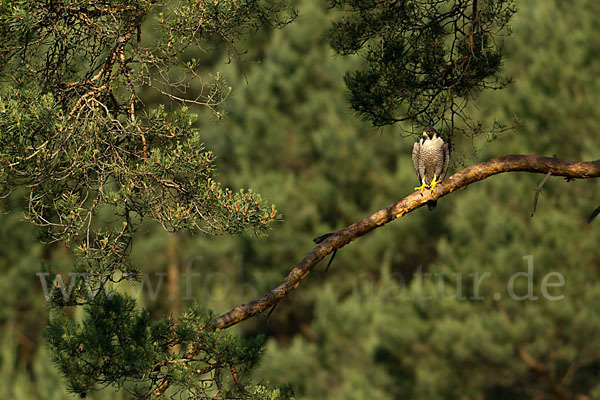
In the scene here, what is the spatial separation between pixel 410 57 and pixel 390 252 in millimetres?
12953

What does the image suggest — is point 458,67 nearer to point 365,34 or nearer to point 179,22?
point 365,34

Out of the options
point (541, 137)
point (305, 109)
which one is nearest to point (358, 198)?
point (305, 109)

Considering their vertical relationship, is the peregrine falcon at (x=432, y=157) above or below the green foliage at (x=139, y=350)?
above

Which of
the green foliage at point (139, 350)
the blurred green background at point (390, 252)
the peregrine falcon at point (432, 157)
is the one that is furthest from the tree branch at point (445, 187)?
the blurred green background at point (390, 252)

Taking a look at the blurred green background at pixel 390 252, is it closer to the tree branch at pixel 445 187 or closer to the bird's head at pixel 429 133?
the bird's head at pixel 429 133

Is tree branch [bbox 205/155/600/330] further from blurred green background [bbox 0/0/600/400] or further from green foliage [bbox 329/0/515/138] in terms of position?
blurred green background [bbox 0/0/600/400]

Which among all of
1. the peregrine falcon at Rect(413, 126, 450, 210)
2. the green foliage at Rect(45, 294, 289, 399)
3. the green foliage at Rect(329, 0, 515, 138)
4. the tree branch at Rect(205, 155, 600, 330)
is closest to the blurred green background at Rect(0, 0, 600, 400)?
the peregrine falcon at Rect(413, 126, 450, 210)

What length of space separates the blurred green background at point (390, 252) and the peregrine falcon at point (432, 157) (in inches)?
179

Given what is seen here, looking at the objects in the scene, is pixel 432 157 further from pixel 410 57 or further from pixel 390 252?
pixel 390 252

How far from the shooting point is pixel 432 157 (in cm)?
560

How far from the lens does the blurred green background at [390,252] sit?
43.6ft

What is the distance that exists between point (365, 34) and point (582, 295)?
370 inches

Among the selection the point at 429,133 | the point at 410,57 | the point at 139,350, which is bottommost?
the point at 139,350

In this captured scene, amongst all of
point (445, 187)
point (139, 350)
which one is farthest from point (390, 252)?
point (139, 350)
